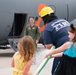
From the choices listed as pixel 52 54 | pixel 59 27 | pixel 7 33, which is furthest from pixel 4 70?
pixel 52 54

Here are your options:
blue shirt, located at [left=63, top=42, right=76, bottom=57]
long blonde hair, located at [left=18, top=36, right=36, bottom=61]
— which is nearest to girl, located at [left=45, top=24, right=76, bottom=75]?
blue shirt, located at [left=63, top=42, right=76, bottom=57]

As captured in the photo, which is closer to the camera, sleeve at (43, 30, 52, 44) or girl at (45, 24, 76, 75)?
girl at (45, 24, 76, 75)

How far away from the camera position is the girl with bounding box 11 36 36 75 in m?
4.95

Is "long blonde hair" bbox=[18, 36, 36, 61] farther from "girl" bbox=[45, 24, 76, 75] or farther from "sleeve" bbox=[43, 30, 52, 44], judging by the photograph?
"sleeve" bbox=[43, 30, 52, 44]

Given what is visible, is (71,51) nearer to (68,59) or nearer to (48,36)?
(68,59)

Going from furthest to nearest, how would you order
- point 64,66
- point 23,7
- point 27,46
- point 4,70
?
point 23,7 < point 4,70 < point 27,46 < point 64,66

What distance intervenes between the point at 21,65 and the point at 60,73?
28.6 inches

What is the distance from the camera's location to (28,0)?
591 inches

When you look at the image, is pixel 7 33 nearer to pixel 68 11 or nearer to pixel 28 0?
pixel 28 0

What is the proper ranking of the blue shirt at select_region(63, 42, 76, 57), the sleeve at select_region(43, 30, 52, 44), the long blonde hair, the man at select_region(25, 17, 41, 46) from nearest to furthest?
1. the blue shirt at select_region(63, 42, 76, 57)
2. the long blonde hair
3. the sleeve at select_region(43, 30, 52, 44)
4. the man at select_region(25, 17, 41, 46)

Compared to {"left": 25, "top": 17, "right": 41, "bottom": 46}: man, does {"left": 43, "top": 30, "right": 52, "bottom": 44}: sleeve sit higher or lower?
higher

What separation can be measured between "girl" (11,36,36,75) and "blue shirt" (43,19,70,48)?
0.78 meters

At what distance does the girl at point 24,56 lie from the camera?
4953 mm

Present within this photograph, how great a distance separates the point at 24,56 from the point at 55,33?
0.96m
